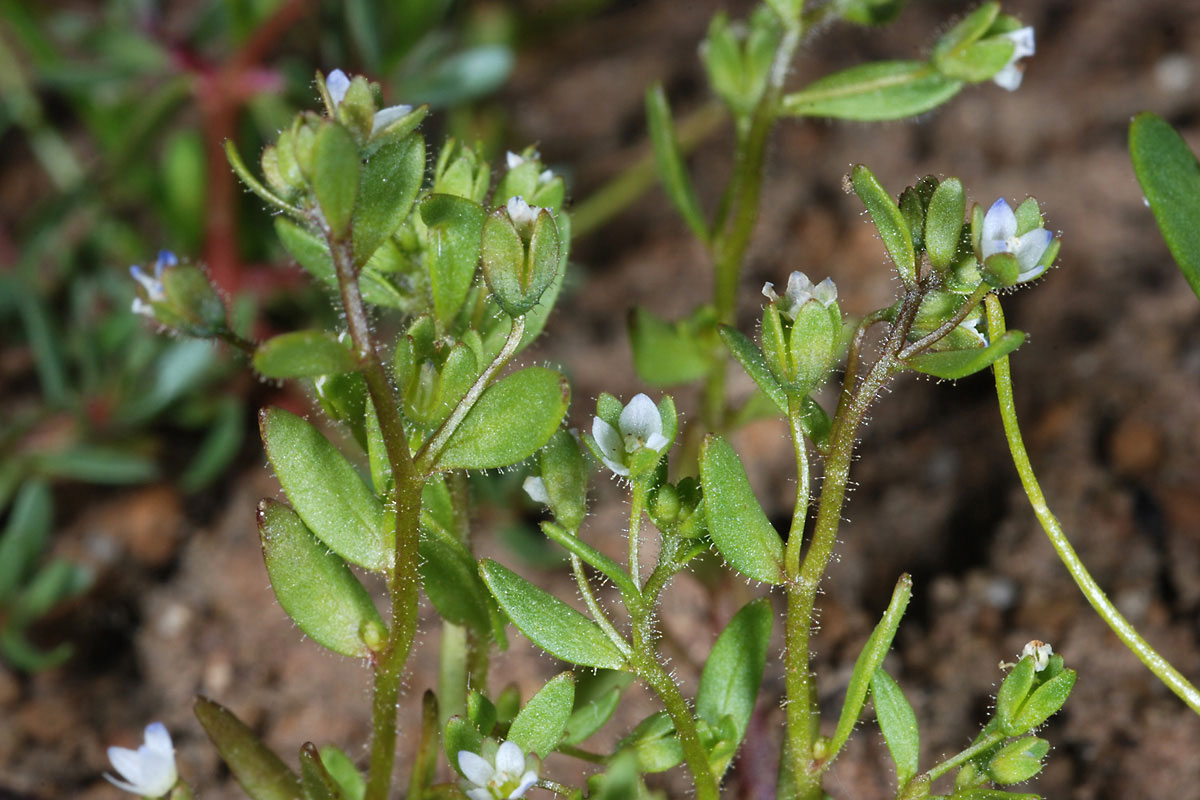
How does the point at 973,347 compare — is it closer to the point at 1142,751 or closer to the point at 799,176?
the point at 1142,751

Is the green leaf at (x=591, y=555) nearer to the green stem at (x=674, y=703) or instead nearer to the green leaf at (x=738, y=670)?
the green stem at (x=674, y=703)

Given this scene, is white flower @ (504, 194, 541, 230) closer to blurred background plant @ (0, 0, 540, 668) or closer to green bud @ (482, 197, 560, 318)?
green bud @ (482, 197, 560, 318)

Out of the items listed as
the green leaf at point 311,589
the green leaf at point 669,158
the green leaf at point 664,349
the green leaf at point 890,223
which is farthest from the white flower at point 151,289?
the green leaf at point 669,158

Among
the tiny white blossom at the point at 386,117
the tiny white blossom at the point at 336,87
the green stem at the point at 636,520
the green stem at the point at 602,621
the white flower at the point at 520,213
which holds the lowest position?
the green stem at the point at 602,621

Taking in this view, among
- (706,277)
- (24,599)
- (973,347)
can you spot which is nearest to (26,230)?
(24,599)

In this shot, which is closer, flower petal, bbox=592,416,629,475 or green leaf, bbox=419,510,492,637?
flower petal, bbox=592,416,629,475

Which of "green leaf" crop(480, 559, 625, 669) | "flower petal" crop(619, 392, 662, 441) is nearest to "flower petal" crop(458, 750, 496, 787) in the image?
"green leaf" crop(480, 559, 625, 669)
